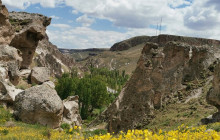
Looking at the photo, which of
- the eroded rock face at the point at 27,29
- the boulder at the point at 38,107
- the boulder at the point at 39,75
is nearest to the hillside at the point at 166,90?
the boulder at the point at 38,107

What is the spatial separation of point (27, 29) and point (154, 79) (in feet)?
82.1

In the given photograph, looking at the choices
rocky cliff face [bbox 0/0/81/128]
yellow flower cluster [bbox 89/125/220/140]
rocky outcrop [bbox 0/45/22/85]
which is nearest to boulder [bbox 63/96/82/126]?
rocky cliff face [bbox 0/0/81/128]

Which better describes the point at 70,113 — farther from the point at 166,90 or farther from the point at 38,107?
the point at 166,90

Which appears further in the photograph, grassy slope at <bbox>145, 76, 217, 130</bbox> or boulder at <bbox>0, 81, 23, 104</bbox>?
grassy slope at <bbox>145, 76, 217, 130</bbox>

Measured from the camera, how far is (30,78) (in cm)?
4169

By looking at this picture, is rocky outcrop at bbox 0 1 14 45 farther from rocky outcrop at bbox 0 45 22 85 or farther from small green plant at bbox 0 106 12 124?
small green plant at bbox 0 106 12 124

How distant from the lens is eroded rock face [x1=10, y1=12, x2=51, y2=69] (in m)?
39.7

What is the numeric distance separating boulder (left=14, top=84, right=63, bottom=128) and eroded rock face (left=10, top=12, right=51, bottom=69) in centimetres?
2199

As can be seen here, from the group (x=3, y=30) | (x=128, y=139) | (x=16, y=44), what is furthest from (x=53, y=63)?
(x=128, y=139)

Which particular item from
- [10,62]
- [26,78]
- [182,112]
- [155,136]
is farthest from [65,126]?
[26,78]

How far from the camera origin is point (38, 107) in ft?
65.7

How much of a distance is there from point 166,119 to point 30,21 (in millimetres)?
29871

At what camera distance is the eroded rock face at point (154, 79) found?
29.0 meters

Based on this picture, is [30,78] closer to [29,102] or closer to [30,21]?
[30,21]
